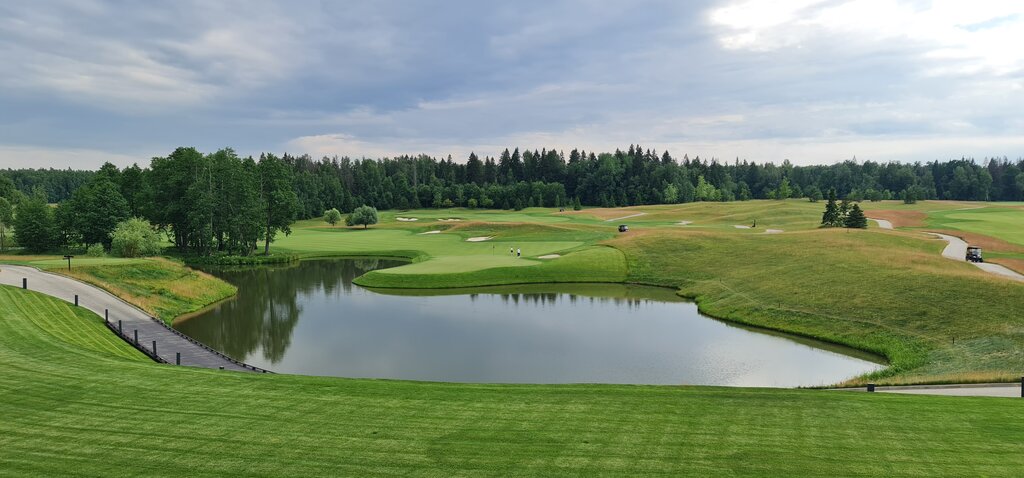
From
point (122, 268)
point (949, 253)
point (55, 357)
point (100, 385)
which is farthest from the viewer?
point (949, 253)

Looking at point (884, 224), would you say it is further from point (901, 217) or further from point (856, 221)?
point (856, 221)

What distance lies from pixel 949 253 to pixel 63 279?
6954 centimetres

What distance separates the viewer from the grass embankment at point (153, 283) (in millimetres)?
39438

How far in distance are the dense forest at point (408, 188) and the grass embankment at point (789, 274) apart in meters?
10.6

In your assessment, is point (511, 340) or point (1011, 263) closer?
point (511, 340)

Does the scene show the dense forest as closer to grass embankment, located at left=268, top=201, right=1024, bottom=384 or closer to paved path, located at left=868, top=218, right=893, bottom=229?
grass embankment, located at left=268, top=201, right=1024, bottom=384

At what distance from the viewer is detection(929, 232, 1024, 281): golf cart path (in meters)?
39.4

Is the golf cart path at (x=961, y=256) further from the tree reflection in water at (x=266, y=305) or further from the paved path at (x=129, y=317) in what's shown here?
the paved path at (x=129, y=317)

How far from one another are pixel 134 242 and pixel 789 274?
62.2 m

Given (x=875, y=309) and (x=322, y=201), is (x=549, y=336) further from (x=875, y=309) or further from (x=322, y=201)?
(x=322, y=201)

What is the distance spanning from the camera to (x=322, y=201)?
14738 centimetres

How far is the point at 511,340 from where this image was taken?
3156 centimetres

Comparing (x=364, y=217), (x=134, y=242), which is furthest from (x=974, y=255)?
A: (x=364, y=217)

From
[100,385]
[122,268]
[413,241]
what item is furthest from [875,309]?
[413,241]
